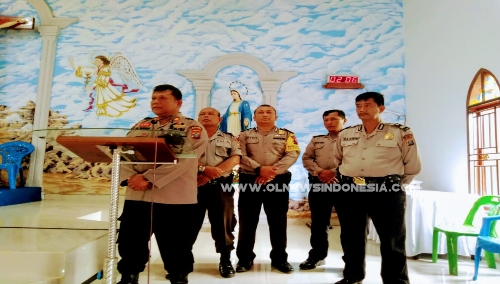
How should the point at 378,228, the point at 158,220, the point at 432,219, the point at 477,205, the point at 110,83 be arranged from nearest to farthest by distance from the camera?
the point at 158,220, the point at 378,228, the point at 477,205, the point at 432,219, the point at 110,83

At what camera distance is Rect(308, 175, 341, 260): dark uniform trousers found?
8.24 ft

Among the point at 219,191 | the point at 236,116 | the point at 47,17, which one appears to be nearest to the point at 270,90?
the point at 236,116

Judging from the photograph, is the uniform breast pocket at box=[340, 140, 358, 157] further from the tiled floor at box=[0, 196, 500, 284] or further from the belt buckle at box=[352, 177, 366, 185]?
the tiled floor at box=[0, 196, 500, 284]

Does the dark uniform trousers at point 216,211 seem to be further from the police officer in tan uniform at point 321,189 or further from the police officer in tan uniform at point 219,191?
the police officer in tan uniform at point 321,189

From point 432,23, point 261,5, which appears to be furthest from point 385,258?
point 261,5

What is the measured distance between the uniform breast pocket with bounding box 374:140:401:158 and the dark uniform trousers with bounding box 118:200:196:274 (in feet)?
4.20

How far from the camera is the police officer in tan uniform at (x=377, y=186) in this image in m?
1.85

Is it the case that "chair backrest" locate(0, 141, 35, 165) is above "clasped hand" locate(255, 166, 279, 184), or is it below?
above

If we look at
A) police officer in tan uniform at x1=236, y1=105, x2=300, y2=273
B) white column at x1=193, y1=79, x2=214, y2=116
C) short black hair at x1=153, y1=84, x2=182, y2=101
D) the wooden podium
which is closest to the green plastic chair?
police officer in tan uniform at x1=236, y1=105, x2=300, y2=273

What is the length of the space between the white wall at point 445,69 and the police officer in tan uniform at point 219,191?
2.85 meters

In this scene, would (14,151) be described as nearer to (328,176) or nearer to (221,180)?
(221,180)

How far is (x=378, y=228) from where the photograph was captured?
1920mm

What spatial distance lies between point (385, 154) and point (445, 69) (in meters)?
2.79

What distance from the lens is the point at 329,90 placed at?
4.90m
